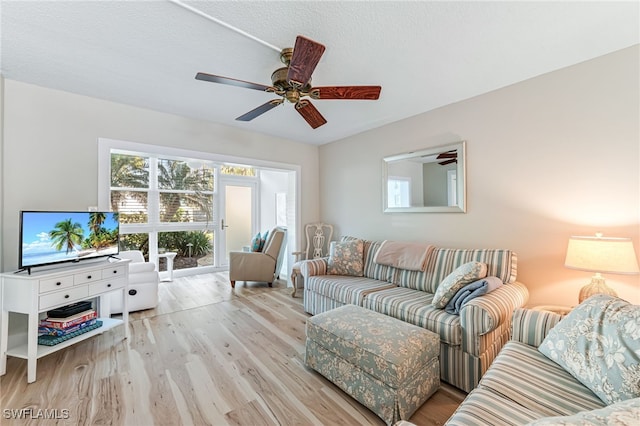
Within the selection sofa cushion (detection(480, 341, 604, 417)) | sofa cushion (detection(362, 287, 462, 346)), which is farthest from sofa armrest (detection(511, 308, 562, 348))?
sofa cushion (detection(362, 287, 462, 346))

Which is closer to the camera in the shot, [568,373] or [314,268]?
[568,373]

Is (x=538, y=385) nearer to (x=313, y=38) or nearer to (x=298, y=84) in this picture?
(x=298, y=84)

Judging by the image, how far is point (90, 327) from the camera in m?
2.46

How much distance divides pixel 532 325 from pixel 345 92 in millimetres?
1978

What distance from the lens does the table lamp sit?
1734 millimetres

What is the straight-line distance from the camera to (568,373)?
51.3 inches

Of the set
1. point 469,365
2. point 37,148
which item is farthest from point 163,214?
point 469,365

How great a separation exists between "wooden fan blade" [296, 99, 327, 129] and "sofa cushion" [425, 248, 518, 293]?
1.84 meters

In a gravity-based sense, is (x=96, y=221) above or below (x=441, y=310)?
above

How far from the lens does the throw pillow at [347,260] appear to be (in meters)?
3.30

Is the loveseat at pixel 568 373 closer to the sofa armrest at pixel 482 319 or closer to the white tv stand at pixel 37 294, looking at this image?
the sofa armrest at pixel 482 319

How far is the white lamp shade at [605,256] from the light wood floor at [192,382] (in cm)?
128

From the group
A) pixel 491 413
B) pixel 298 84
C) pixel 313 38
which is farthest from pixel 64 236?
pixel 491 413

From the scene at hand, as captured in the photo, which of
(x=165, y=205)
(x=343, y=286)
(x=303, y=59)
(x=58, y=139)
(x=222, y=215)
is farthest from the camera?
(x=222, y=215)
